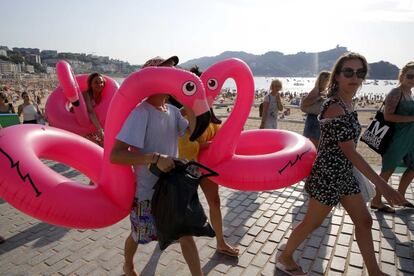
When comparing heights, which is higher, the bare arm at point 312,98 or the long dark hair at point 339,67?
the long dark hair at point 339,67

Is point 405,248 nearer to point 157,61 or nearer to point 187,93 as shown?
point 187,93

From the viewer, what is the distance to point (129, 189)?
85.0 inches

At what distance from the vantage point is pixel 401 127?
370cm

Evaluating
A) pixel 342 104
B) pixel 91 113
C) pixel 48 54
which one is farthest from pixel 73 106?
pixel 48 54

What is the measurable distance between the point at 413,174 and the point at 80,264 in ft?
13.3

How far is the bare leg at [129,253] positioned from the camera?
7.66 ft

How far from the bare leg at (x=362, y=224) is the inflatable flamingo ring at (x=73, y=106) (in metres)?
3.65

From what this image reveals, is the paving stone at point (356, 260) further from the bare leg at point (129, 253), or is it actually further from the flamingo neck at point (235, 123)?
the bare leg at point (129, 253)

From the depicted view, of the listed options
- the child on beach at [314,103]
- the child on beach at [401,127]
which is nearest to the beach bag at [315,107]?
the child on beach at [314,103]

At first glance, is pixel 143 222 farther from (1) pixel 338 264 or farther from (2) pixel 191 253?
(1) pixel 338 264

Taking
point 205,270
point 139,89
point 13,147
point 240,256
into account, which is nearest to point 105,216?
point 13,147

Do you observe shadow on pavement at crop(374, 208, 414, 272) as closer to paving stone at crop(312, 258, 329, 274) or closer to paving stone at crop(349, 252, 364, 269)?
paving stone at crop(349, 252, 364, 269)

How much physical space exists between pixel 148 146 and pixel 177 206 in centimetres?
46

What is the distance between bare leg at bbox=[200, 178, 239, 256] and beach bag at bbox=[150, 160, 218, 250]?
869mm
